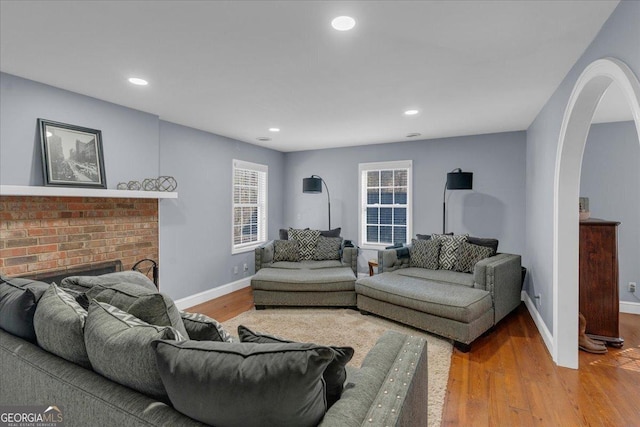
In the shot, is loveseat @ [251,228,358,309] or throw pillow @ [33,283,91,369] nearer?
throw pillow @ [33,283,91,369]

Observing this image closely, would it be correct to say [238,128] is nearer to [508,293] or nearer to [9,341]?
[9,341]

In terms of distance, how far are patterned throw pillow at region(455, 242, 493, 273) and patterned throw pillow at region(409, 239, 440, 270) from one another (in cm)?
27

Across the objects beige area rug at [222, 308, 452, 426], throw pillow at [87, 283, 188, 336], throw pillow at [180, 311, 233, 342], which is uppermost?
throw pillow at [87, 283, 188, 336]

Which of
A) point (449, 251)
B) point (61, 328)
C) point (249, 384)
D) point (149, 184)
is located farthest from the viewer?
point (449, 251)

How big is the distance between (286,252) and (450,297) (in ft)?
7.94

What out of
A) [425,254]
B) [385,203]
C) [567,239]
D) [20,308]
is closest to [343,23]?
[20,308]

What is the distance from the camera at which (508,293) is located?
3602 millimetres

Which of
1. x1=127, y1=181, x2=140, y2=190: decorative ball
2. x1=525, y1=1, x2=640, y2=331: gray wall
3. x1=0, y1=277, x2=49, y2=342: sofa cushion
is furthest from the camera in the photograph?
x1=127, y1=181, x2=140, y2=190: decorative ball

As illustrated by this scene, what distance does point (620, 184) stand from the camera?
405 centimetres

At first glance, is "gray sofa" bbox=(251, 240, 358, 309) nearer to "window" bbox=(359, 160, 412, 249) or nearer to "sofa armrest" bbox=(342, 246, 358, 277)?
"sofa armrest" bbox=(342, 246, 358, 277)

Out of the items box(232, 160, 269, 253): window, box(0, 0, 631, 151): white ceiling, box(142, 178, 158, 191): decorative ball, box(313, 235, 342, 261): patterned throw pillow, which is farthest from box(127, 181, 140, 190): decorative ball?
box(313, 235, 342, 261): patterned throw pillow

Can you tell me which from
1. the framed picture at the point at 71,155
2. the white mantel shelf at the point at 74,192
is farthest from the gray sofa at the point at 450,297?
the framed picture at the point at 71,155

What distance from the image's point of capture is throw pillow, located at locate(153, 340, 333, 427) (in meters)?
0.86

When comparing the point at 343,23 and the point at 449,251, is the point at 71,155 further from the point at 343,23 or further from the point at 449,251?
the point at 449,251
